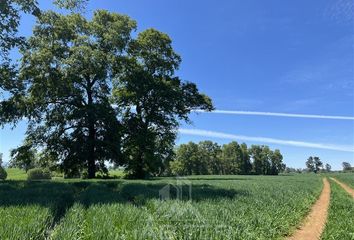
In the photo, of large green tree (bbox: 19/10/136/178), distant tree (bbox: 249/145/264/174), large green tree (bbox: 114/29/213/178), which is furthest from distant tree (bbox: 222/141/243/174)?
large green tree (bbox: 19/10/136/178)

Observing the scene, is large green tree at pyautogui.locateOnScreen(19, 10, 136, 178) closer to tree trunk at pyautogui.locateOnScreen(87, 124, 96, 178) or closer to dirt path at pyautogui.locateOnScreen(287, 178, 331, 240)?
tree trunk at pyautogui.locateOnScreen(87, 124, 96, 178)

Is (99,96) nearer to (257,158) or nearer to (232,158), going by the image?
(232,158)

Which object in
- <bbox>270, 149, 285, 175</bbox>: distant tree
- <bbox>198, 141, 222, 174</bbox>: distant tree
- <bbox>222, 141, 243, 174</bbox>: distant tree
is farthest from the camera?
<bbox>270, 149, 285, 175</bbox>: distant tree

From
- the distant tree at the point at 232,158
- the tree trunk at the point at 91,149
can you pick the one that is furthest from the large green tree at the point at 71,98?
the distant tree at the point at 232,158

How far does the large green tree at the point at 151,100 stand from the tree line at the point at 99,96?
12 centimetres

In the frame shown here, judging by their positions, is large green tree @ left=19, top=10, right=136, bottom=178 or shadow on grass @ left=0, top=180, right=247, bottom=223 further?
large green tree @ left=19, top=10, right=136, bottom=178

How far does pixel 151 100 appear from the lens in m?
45.6

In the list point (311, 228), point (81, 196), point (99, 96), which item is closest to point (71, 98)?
point (99, 96)

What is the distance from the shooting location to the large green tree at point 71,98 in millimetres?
38312

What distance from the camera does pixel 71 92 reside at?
3994 cm

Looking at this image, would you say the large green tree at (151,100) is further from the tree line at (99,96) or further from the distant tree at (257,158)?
the distant tree at (257,158)

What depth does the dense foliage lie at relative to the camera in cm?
11488

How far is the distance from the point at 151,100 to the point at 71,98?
9735 millimetres

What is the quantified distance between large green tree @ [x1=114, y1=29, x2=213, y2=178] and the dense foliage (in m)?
62.2
